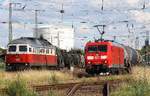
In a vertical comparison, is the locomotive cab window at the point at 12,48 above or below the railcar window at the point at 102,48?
below

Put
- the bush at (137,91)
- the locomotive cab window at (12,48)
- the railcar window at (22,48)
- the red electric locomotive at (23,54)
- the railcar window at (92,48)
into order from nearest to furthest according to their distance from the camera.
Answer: the bush at (137,91), the railcar window at (92,48), the red electric locomotive at (23,54), the railcar window at (22,48), the locomotive cab window at (12,48)

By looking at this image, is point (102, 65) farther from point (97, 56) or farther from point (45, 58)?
point (45, 58)

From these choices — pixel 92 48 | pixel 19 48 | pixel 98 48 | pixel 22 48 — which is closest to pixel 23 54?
pixel 22 48

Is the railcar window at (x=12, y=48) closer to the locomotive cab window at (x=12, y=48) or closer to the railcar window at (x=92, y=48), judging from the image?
the locomotive cab window at (x=12, y=48)

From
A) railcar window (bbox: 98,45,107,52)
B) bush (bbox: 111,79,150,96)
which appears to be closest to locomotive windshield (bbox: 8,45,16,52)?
railcar window (bbox: 98,45,107,52)

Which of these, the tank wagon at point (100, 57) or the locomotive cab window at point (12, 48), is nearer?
the tank wagon at point (100, 57)

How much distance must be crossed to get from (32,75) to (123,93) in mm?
15347

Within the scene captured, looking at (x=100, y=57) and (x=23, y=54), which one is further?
(x=23, y=54)

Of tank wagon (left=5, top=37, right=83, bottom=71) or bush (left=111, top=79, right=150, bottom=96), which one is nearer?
bush (left=111, top=79, right=150, bottom=96)

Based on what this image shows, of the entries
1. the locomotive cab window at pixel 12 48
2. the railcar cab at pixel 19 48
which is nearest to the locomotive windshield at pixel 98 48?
the railcar cab at pixel 19 48

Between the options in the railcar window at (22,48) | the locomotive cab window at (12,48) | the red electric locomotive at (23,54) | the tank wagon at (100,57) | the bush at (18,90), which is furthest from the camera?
the locomotive cab window at (12,48)

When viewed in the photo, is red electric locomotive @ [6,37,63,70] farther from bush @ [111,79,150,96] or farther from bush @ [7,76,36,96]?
bush @ [7,76,36,96]

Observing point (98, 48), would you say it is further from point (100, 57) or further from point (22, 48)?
point (22, 48)

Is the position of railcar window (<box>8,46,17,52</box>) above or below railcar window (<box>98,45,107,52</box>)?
below
